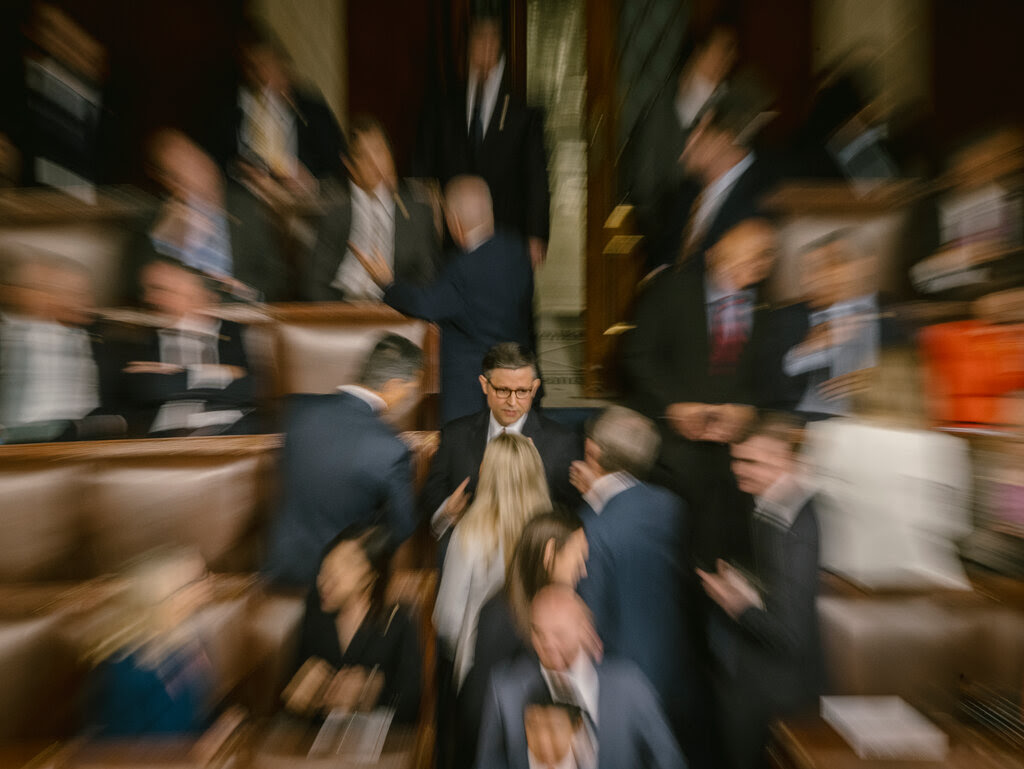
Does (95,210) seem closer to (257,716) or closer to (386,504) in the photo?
(386,504)

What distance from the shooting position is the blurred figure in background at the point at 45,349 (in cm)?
188

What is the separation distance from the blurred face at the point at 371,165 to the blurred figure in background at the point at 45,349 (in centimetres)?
119

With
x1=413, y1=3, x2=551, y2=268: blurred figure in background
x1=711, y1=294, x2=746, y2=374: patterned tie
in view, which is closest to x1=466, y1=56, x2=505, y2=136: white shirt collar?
x1=413, y1=3, x2=551, y2=268: blurred figure in background

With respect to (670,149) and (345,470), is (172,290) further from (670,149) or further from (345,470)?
(670,149)

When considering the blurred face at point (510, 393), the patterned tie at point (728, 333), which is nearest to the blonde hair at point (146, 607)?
the blurred face at point (510, 393)

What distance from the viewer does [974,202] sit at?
1887 millimetres

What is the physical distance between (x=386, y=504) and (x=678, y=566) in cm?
93

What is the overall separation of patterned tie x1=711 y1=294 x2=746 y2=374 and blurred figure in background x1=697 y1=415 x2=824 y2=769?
14.8 inches

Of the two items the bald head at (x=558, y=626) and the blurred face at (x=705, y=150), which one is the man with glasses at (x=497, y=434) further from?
the blurred face at (x=705, y=150)

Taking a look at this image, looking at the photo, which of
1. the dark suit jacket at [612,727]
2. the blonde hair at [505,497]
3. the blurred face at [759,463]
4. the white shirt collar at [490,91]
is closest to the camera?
the dark suit jacket at [612,727]

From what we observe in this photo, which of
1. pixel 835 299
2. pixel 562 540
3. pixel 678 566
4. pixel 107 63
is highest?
pixel 107 63

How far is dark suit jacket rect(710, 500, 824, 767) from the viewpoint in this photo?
54.1 inches

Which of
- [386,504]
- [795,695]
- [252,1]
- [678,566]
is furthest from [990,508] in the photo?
[252,1]

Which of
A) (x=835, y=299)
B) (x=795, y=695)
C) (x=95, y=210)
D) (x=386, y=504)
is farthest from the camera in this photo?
(x=95, y=210)
